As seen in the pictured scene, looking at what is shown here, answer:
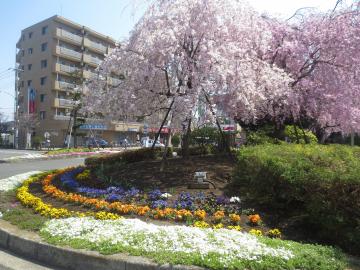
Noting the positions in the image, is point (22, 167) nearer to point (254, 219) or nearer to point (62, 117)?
point (254, 219)

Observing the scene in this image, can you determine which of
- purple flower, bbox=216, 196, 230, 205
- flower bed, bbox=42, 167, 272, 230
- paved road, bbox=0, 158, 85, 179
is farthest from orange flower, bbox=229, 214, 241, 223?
paved road, bbox=0, 158, 85, 179

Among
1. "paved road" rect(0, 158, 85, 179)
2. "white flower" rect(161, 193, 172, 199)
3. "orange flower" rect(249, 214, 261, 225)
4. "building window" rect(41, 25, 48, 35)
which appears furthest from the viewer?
"building window" rect(41, 25, 48, 35)

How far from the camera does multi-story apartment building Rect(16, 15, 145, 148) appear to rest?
54.9 meters

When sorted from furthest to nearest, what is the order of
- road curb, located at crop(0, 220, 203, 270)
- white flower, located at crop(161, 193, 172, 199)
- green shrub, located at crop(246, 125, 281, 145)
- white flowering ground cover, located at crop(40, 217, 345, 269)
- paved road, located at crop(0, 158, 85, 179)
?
paved road, located at crop(0, 158, 85, 179) → green shrub, located at crop(246, 125, 281, 145) → white flower, located at crop(161, 193, 172, 199) → road curb, located at crop(0, 220, 203, 270) → white flowering ground cover, located at crop(40, 217, 345, 269)

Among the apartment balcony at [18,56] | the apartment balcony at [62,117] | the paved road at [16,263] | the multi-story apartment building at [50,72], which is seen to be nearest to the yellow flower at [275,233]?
the paved road at [16,263]

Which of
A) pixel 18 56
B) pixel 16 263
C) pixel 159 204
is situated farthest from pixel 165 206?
pixel 18 56

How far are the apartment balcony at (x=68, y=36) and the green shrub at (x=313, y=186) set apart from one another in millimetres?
52094

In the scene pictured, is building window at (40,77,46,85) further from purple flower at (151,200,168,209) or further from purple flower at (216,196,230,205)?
purple flower at (216,196,230,205)

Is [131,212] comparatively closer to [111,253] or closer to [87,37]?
[111,253]

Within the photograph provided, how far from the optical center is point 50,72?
5488 cm

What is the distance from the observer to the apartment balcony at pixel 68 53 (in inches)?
2170

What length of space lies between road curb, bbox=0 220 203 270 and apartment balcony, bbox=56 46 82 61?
172 ft

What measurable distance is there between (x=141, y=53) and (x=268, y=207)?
6018mm

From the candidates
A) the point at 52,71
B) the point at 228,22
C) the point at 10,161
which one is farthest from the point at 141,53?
Result: the point at 52,71
